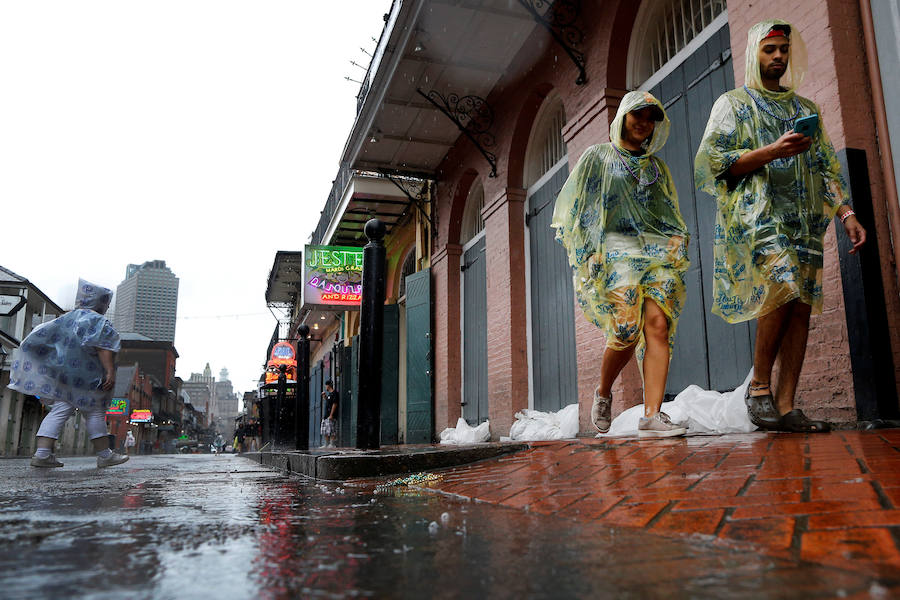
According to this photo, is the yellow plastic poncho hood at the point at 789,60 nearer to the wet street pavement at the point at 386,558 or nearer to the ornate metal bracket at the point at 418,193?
the wet street pavement at the point at 386,558

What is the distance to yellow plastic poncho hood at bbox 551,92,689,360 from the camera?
11.8ft

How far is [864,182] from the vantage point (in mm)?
3607

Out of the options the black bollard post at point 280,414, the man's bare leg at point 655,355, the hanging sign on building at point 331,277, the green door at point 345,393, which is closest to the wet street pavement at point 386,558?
the man's bare leg at point 655,355

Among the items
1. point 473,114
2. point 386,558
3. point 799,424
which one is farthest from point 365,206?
point 386,558

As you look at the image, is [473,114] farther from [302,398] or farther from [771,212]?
[771,212]

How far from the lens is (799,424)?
10.4 feet

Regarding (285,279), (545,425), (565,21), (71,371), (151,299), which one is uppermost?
(151,299)

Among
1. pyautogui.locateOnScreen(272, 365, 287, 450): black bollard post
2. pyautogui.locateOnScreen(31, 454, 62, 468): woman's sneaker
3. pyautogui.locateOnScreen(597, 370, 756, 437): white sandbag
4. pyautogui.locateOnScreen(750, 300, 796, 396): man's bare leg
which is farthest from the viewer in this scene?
pyautogui.locateOnScreen(272, 365, 287, 450): black bollard post

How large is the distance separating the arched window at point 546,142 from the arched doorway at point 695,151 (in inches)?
78.9

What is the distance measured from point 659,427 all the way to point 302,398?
4.71 m

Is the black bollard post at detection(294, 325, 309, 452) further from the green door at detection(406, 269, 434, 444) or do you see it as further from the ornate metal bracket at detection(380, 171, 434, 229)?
the ornate metal bracket at detection(380, 171, 434, 229)

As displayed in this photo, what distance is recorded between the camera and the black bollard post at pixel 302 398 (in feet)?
22.4

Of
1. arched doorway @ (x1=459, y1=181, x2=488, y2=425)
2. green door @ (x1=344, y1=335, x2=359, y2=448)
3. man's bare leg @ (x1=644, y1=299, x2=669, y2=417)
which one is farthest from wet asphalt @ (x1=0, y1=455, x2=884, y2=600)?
green door @ (x1=344, y1=335, x2=359, y2=448)

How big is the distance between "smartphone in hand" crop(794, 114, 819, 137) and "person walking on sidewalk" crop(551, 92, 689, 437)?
0.93 meters
